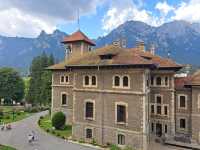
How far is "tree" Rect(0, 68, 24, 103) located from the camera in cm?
7626

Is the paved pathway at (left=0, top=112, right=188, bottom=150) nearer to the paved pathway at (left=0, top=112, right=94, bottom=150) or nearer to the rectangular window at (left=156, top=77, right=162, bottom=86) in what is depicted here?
the paved pathway at (left=0, top=112, right=94, bottom=150)

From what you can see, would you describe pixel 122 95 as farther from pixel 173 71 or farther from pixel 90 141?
pixel 173 71

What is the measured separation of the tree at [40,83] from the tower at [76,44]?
18.4 metres

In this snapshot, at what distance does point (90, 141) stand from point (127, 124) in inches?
238

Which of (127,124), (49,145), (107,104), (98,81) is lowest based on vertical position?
(49,145)

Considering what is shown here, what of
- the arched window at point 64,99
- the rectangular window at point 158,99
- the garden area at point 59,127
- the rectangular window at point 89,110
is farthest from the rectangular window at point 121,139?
the arched window at point 64,99

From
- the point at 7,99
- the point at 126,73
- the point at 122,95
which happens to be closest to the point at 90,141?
the point at 122,95

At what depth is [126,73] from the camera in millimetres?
31281

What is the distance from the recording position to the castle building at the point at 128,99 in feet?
101

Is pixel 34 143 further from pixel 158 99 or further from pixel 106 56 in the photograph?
pixel 158 99

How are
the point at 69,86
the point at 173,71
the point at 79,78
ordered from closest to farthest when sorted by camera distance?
1. the point at 79,78
2. the point at 173,71
3. the point at 69,86

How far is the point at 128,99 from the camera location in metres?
31.3

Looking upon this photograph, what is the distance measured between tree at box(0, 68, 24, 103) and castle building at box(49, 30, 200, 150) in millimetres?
45201

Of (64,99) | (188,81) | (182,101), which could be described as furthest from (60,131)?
(188,81)
